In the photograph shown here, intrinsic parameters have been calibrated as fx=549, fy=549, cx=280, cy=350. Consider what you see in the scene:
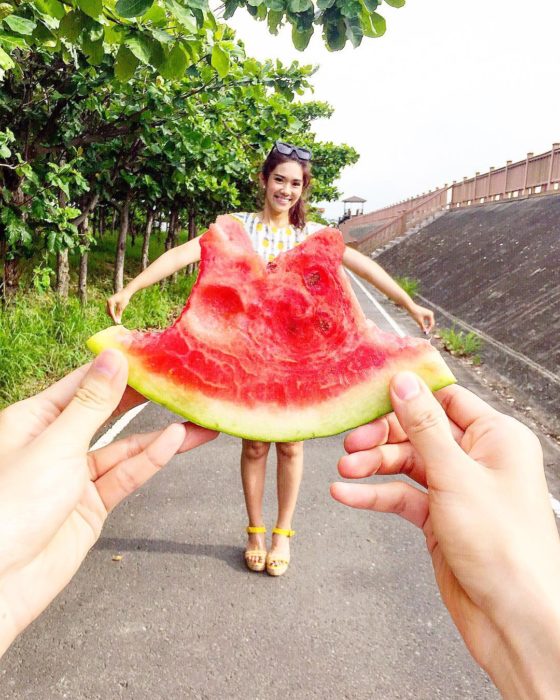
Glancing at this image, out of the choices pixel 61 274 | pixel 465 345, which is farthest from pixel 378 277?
pixel 465 345

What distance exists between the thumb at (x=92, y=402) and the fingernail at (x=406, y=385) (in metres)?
0.81

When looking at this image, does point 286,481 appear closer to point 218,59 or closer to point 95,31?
point 218,59

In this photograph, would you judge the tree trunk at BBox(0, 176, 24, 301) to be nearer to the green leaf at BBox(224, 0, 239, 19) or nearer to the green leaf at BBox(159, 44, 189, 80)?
the green leaf at BBox(159, 44, 189, 80)

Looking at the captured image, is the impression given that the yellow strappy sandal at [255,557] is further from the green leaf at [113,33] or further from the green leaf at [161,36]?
the green leaf at [113,33]

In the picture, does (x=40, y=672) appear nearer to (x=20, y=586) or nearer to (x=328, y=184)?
(x=20, y=586)

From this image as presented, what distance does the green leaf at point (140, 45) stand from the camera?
2764mm

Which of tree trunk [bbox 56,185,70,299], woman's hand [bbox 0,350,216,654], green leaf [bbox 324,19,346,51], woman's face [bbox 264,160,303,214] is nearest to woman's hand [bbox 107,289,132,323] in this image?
woman's hand [bbox 0,350,216,654]

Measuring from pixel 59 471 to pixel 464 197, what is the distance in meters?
31.1

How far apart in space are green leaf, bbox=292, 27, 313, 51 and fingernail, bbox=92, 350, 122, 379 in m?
1.97

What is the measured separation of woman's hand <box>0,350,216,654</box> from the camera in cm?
150

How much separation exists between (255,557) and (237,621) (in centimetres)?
48

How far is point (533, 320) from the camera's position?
365 inches

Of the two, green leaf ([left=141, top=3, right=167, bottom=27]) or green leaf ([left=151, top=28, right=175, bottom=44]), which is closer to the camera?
green leaf ([left=151, top=28, right=175, bottom=44])

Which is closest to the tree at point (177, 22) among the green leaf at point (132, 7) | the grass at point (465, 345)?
the green leaf at point (132, 7)
